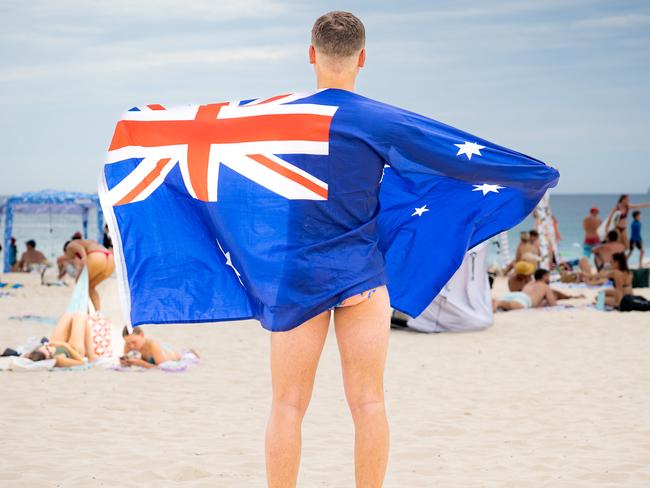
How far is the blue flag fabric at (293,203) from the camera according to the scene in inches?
120

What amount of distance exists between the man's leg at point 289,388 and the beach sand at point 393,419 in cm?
141

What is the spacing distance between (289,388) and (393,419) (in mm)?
3225

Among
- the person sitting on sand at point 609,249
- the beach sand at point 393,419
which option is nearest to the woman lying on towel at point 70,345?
the beach sand at point 393,419

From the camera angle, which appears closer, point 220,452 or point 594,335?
point 220,452

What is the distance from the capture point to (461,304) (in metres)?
10.9

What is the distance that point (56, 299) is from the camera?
53.8 feet

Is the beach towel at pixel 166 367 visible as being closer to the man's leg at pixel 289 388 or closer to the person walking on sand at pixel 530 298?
the man's leg at pixel 289 388

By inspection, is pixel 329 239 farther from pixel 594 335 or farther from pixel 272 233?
pixel 594 335

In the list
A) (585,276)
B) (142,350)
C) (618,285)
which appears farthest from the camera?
(585,276)

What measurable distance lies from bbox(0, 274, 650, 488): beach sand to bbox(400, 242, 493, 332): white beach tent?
23.2 inches

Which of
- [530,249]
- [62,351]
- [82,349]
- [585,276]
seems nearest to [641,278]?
[585,276]

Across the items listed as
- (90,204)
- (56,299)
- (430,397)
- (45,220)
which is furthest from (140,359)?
(45,220)

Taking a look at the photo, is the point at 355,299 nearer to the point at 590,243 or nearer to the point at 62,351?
the point at 62,351

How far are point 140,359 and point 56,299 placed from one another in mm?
8721
